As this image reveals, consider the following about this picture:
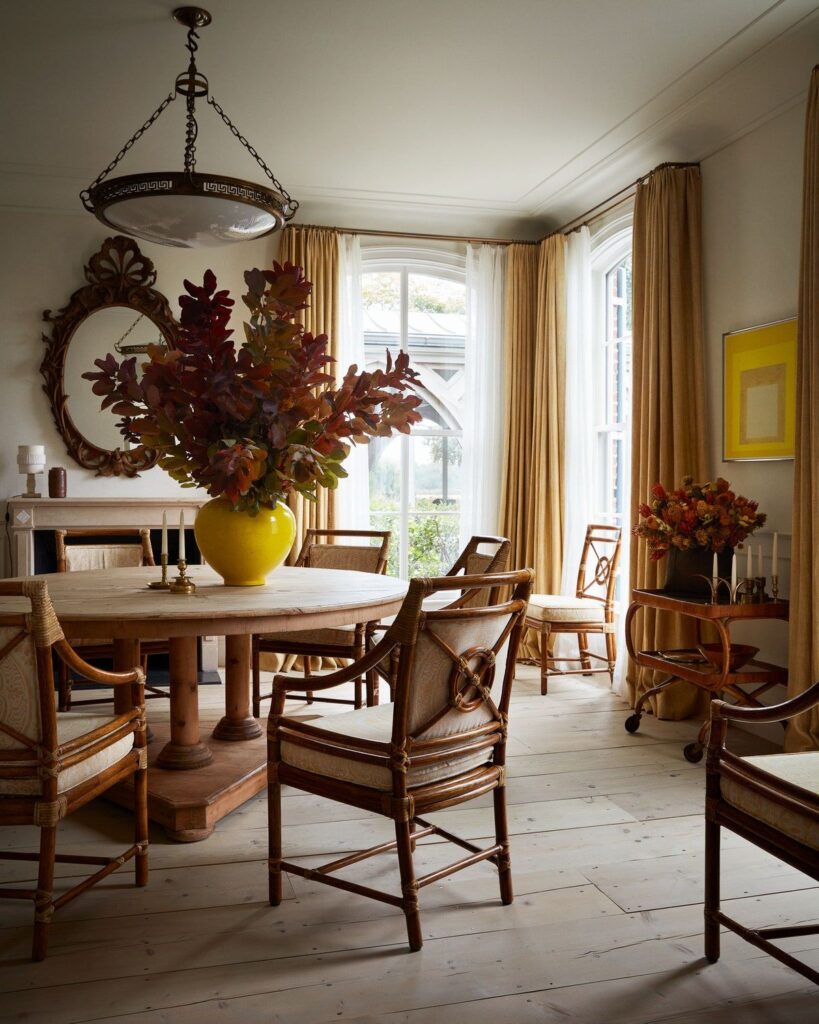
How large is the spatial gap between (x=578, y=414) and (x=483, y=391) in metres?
0.70

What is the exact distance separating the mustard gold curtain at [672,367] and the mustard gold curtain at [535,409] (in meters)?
1.09

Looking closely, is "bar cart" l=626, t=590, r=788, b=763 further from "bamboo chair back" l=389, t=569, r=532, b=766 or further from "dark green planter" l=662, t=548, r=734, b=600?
"bamboo chair back" l=389, t=569, r=532, b=766

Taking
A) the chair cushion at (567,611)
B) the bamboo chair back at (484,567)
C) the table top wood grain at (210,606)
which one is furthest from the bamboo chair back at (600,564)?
the table top wood grain at (210,606)

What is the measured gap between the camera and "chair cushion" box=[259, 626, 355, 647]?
374 centimetres

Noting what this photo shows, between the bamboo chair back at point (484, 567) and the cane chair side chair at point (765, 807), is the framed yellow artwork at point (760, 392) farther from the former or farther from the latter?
the cane chair side chair at point (765, 807)

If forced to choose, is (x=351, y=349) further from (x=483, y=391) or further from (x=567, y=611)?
(x=567, y=611)

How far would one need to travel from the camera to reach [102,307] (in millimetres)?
5234

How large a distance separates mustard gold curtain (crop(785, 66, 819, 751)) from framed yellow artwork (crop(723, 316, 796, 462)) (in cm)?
24

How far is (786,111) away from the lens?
378 centimetres

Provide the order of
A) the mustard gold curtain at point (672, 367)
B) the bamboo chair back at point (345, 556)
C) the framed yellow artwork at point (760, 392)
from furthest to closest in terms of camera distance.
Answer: the mustard gold curtain at point (672, 367) < the bamboo chair back at point (345, 556) < the framed yellow artwork at point (760, 392)

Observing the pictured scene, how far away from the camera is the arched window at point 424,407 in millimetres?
5867

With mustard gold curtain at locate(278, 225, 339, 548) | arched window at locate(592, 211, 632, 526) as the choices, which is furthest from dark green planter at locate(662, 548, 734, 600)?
mustard gold curtain at locate(278, 225, 339, 548)

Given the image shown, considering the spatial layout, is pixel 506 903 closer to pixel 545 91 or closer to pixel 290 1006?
pixel 290 1006

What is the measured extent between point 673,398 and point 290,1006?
333 centimetres
